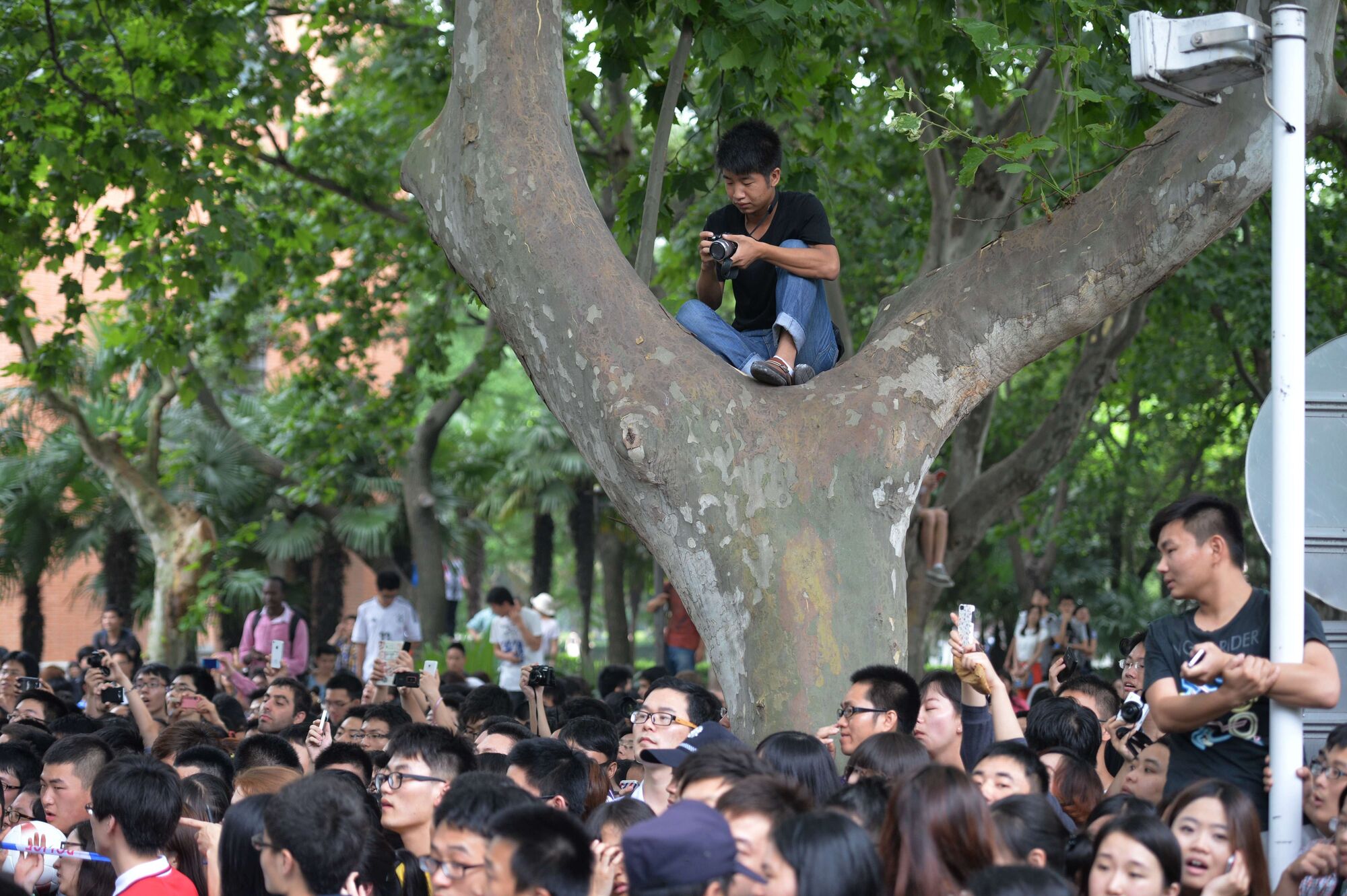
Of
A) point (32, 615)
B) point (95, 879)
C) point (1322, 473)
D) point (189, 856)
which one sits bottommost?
point (95, 879)

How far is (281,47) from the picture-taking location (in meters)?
12.2

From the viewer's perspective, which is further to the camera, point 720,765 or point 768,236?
point 768,236

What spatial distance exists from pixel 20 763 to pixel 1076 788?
4.62m

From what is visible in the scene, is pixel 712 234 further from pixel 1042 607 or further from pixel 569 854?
pixel 1042 607

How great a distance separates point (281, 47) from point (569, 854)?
10203mm

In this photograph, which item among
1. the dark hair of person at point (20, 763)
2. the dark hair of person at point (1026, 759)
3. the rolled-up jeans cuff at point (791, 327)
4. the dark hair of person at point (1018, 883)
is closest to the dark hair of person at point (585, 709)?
the dark hair of person at point (20, 763)

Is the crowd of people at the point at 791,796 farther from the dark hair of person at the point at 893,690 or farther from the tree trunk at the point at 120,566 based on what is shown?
the tree trunk at the point at 120,566

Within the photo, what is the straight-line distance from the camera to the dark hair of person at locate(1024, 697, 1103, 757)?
5.91 metres

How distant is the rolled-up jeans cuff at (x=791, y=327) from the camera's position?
5.41 metres

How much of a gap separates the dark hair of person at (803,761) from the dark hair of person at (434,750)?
1284 mm

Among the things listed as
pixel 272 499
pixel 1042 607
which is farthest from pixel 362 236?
pixel 1042 607

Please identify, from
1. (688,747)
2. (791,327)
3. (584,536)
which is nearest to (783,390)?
(791,327)

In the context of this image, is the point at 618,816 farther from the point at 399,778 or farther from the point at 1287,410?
the point at 1287,410

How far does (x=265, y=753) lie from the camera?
6141 millimetres
